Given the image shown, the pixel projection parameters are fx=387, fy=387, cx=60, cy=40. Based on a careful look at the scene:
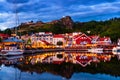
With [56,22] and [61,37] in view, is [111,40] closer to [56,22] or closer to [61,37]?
[61,37]

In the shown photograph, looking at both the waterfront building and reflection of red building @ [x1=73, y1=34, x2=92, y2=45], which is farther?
the waterfront building

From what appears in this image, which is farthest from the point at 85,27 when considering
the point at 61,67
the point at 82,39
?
the point at 61,67

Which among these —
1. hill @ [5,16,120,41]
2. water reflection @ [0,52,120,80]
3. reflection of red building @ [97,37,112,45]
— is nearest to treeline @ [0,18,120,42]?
hill @ [5,16,120,41]

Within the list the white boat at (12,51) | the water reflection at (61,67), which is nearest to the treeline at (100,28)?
the white boat at (12,51)

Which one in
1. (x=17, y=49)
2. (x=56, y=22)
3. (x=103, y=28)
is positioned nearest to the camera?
(x=17, y=49)

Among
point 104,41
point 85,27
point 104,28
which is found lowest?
point 104,41

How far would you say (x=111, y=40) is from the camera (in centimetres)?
10481

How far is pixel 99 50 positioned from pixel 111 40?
76.1 feet

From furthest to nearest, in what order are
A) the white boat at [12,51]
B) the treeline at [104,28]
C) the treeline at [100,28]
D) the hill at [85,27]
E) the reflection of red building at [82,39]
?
the hill at [85,27]
the treeline at [100,28]
the treeline at [104,28]
the reflection of red building at [82,39]
the white boat at [12,51]

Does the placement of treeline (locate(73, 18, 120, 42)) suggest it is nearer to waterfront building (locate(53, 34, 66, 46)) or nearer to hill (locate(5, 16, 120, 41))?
hill (locate(5, 16, 120, 41))

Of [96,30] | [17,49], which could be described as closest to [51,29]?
[96,30]

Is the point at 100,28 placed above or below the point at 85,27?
below

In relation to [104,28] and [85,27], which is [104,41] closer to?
[104,28]

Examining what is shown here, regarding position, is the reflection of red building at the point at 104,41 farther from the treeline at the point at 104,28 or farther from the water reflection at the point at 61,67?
the water reflection at the point at 61,67
